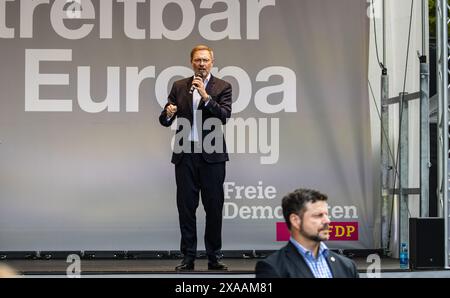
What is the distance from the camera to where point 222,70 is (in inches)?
295

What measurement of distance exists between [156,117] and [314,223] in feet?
14.1

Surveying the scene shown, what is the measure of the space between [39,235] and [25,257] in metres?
0.21

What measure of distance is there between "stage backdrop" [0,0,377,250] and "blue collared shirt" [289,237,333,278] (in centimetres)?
412

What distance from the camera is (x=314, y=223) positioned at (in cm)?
335

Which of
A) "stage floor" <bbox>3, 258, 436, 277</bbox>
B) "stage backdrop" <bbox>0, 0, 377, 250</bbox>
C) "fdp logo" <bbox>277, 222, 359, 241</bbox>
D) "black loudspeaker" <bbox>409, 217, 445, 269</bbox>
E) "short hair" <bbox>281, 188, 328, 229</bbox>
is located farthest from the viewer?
"fdp logo" <bbox>277, 222, 359, 241</bbox>

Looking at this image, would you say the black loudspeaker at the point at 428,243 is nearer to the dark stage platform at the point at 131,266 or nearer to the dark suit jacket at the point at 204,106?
the dark stage platform at the point at 131,266

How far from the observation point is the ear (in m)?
3.37

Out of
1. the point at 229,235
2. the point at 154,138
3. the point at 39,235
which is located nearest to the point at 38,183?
the point at 39,235

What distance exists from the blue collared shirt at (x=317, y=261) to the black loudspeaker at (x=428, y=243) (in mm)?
3066

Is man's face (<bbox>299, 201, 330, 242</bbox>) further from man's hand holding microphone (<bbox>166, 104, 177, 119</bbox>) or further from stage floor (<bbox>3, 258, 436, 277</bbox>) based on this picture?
man's hand holding microphone (<bbox>166, 104, 177, 119</bbox>)

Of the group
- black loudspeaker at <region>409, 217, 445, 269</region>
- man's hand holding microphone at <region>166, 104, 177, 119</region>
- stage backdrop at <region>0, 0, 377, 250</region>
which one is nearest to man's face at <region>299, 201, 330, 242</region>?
man's hand holding microphone at <region>166, 104, 177, 119</region>

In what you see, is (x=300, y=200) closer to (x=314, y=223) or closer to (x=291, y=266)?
(x=314, y=223)

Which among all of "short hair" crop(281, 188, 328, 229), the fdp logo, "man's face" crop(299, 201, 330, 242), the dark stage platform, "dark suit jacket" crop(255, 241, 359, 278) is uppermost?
"short hair" crop(281, 188, 328, 229)
